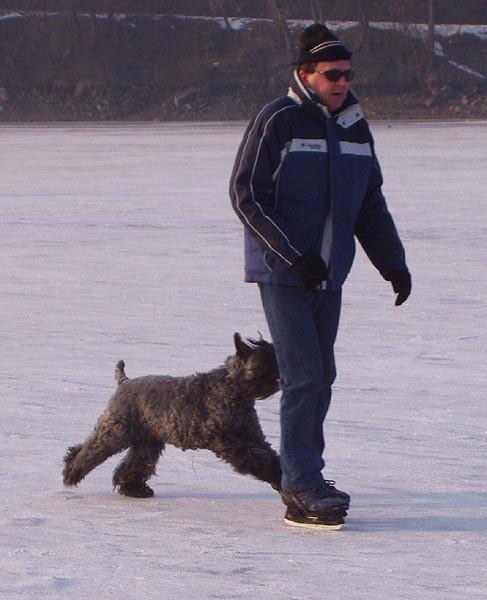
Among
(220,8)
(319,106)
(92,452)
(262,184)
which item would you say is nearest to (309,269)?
(262,184)

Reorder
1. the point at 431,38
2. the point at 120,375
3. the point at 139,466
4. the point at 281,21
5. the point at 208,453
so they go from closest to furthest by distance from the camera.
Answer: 1. the point at 139,466
2. the point at 120,375
3. the point at 208,453
4. the point at 431,38
5. the point at 281,21

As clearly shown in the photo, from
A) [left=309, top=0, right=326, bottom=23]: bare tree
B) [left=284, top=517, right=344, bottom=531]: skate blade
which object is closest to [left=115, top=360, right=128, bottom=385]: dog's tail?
[left=284, top=517, right=344, bottom=531]: skate blade

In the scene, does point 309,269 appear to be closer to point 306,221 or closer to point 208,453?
point 306,221

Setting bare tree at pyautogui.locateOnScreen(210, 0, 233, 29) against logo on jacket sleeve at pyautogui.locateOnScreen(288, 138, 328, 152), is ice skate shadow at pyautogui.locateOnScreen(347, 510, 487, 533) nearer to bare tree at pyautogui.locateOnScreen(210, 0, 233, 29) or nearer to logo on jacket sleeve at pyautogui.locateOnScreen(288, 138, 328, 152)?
logo on jacket sleeve at pyautogui.locateOnScreen(288, 138, 328, 152)

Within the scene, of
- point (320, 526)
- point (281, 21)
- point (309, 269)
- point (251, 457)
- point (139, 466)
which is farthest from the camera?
point (281, 21)

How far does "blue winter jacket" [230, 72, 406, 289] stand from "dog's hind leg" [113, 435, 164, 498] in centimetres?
78

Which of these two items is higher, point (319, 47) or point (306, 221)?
point (319, 47)

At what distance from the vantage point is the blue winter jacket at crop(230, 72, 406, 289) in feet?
12.9

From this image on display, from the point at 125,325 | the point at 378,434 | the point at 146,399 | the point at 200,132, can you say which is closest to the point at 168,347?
the point at 125,325

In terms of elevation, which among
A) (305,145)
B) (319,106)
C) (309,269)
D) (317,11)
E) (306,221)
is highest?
(319,106)

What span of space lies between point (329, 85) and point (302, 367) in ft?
2.98

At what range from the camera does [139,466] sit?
176 inches

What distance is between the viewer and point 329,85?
13.1 feet

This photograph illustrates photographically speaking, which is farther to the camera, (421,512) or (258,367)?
(421,512)
